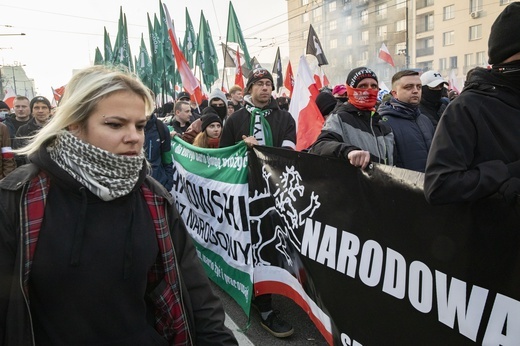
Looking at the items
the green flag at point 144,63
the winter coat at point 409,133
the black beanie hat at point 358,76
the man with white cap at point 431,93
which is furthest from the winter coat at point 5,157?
the green flag at point 144,63

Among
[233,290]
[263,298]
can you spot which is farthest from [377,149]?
[233,290]

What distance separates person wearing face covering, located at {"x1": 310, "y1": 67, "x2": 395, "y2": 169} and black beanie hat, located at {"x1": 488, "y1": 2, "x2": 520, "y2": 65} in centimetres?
134

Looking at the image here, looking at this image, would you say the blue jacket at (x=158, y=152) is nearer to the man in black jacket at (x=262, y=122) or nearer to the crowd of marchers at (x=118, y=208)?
the man in black jacket at (x=262, y=122)

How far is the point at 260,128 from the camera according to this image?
4836 millimetres

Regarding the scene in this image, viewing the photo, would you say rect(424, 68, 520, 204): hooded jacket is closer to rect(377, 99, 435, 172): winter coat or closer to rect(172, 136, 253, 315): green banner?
rect(377, 99, 435, 172): winter coat

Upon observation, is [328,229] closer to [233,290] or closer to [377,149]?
[377,149]

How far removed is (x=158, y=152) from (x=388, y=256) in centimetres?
389

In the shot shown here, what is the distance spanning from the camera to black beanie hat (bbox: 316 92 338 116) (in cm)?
593

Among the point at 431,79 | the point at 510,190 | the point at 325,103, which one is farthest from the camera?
the point at 325,103

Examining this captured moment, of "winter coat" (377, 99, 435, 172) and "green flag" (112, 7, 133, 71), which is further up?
"green flag" (112, 7, 133, 71)

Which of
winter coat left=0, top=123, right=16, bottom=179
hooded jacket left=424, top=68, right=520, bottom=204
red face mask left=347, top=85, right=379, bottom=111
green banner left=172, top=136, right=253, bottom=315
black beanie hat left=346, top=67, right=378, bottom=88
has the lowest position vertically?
green banner left=172, top=136, right=253, bottom=315

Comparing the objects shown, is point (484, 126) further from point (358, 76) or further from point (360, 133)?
point (358, 76)

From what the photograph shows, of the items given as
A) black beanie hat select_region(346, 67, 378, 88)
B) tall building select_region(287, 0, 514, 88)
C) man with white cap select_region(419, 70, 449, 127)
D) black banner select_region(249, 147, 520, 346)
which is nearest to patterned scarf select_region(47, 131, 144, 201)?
black banner select_region(249, 147, 520, 346)

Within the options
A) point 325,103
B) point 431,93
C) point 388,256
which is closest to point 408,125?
point 431,93
